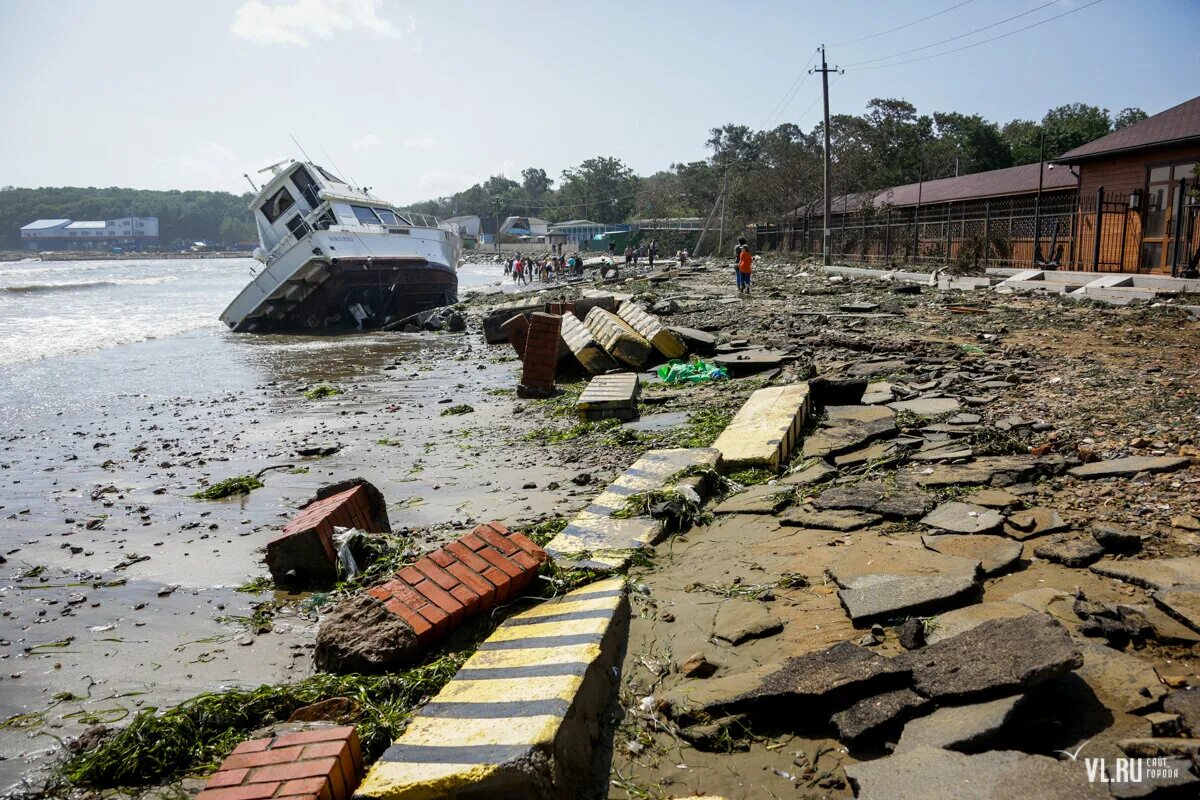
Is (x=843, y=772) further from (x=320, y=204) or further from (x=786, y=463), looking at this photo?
(x=320, y=204)

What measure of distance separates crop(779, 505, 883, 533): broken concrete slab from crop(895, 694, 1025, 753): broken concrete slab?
65.2 inches

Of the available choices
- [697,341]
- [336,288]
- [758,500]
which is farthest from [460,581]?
[336,288]

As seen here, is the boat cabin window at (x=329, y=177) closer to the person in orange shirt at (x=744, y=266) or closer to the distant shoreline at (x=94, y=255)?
the person in orange shirt at (x=744, y=266)

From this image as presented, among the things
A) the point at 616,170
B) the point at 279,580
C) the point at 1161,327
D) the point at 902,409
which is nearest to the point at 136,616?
the point at 279,580

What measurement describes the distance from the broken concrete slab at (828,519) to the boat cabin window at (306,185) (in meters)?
21.3

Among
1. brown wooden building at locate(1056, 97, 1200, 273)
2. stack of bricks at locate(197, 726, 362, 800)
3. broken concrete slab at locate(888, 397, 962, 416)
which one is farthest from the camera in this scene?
brown wooden building at locate(1056, 97, 1200, 273)

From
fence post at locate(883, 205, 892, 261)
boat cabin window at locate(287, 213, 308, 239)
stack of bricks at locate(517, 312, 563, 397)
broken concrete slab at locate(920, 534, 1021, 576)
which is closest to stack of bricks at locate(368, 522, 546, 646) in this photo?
broken concrete slab at locate(920, 534, 1021, 576)

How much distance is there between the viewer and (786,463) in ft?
16.1

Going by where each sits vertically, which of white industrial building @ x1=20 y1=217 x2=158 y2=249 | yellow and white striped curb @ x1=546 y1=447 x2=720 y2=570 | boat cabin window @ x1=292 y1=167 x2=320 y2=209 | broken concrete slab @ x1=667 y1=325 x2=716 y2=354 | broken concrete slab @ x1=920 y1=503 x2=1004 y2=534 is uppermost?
white industrial building @ x1=20 y1=217 x2=158 y2=249

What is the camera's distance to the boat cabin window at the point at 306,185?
22234 millimetres

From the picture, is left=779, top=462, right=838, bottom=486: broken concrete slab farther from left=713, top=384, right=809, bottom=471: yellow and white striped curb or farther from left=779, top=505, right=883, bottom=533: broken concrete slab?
left=779, top=505, right=883, bottom=533: broken concrete slab

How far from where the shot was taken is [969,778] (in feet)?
5.89

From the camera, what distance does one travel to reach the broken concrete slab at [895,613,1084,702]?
204cm

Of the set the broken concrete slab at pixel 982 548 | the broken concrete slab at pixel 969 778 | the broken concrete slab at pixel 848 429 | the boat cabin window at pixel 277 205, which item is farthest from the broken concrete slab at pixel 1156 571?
the boat cabin window at pixel 277 205
